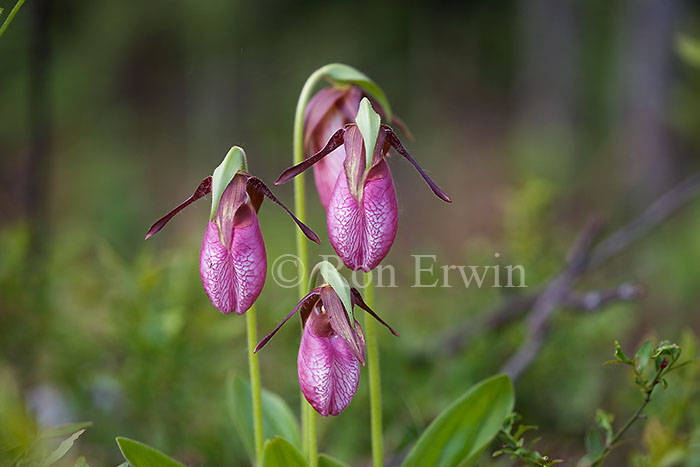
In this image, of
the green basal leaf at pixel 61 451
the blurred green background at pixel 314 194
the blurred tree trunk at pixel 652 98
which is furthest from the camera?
the blurred tree trunk at pixel 652 98

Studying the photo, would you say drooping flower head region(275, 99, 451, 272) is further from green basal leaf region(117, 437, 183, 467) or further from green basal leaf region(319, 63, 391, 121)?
green basal leaf region(117, 437, 183, 467)

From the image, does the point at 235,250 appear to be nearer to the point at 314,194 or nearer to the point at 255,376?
the point at 255,376

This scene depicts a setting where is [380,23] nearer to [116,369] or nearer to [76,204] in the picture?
[76,204]

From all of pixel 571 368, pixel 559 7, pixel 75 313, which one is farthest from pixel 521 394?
pixel 559 7

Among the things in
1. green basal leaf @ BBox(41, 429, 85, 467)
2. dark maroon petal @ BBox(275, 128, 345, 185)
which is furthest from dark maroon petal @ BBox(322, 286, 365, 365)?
green basal leaf @ BBox(41, 429, 85, 467)

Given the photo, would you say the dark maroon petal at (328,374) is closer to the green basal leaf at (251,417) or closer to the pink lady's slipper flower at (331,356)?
the pink lady's slipper flower at (331,356)

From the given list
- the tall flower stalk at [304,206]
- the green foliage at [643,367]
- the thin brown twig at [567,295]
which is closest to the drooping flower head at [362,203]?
the tall flower stalk at [304,206]

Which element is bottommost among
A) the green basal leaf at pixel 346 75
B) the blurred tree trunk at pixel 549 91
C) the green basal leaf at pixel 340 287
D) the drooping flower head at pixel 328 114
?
the green basal leaf at pixel 340 287
